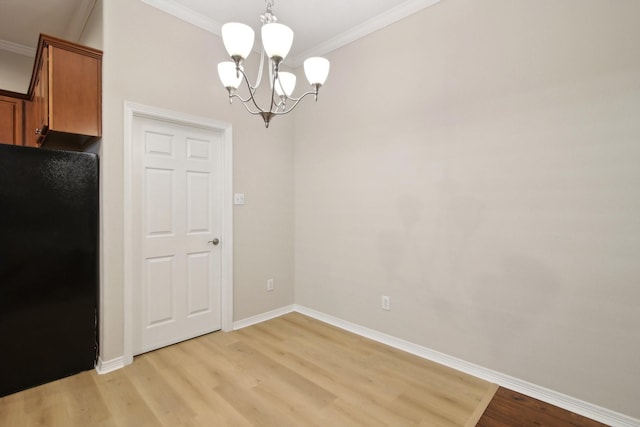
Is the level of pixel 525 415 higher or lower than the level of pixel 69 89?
lower

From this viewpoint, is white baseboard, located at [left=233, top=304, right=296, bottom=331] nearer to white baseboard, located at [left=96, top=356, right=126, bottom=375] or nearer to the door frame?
the door frame

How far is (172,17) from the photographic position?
104 inches

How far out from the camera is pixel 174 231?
9.08 ft

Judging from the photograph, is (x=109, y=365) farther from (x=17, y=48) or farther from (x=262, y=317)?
(x=17, y=48)

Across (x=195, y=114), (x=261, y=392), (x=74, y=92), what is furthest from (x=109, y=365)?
(x=195, y=114)

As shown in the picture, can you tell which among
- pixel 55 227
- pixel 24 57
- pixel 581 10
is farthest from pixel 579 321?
pixel 24 57

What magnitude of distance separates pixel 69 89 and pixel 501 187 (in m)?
3.17

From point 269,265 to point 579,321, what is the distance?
2.67 meters

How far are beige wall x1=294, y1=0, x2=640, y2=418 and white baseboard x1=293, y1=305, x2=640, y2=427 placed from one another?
5cm

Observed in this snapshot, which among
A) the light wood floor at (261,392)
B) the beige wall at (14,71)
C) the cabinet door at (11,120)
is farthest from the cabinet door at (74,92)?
the beige wall at (14,71)

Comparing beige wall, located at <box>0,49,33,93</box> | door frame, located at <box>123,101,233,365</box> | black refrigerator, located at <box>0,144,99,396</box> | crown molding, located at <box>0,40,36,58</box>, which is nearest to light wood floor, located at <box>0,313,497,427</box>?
black refrigerator, located at <box>0,144,99,396</box>

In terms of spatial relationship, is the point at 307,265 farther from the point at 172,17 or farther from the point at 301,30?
the point at 172,17

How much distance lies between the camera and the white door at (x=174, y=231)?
2.57m

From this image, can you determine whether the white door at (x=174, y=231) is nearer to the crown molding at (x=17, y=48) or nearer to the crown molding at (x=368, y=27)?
the crown molding at (x=368, y=27)
